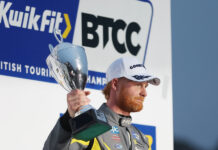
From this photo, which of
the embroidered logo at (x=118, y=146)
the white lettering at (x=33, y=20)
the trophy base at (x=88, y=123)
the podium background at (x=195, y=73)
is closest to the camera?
the trophy base at (x=88, y=123)

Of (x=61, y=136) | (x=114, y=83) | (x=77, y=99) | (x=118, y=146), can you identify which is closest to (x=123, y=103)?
(x=114, y=83)

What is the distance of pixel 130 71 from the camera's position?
3.71m

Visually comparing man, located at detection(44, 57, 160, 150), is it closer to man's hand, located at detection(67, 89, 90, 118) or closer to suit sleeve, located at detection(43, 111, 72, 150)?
suit sleeve, located at detection(43, 111, 72, 150)

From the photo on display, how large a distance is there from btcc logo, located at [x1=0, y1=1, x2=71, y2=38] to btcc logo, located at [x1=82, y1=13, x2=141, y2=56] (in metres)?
0.16

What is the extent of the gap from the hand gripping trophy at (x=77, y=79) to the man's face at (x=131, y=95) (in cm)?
85

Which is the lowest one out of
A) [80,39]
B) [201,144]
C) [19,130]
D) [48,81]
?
[201,144]

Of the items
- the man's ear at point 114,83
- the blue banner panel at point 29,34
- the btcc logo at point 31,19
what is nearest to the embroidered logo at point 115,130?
the man's ear at point 114,83

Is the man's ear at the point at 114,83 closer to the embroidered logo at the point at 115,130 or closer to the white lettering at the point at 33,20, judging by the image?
the embroidered logo at the point at 115,130

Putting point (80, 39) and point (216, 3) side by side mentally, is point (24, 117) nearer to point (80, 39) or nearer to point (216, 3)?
point (80, 39)

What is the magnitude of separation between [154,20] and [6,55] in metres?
1.42

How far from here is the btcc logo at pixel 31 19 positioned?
13.9 ft

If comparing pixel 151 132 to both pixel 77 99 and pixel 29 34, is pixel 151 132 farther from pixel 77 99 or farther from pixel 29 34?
pixel 77 99

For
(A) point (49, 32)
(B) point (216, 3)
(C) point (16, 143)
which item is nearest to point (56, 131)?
(C) point (16, 143)

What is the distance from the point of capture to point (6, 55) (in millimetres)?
4168
